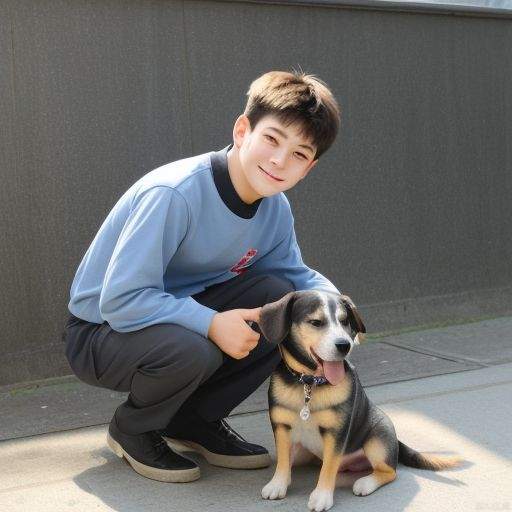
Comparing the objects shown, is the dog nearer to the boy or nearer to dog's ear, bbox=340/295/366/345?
dog's ear, bbox=340/295/366/345

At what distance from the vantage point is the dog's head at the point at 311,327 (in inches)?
103

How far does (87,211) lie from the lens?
4.10 meters

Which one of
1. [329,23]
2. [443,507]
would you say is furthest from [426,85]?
[443,507]

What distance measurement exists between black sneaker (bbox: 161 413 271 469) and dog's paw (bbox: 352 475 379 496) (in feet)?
1.22

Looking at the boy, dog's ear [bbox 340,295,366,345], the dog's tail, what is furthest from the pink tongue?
the dog's tail

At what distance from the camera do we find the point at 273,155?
2830 mm

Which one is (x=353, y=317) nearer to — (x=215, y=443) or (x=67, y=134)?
(x=215, y=443)

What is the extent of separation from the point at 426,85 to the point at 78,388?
97.9 inches

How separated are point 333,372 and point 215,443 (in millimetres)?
634

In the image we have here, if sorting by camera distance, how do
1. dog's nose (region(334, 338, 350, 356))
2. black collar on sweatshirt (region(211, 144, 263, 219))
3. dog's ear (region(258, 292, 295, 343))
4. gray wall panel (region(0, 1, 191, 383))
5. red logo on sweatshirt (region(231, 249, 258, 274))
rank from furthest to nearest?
gray wall panel (region(0, 1, 191, 383)) → red logo on sweatshirt (region(231, 249, 258, 274)) → black collar on sweatshirt (region(211, 144, 263, 219)) → dog's ear (region(258, 292, 295, 343)) → dog's nose (region(334, 338, 350, 356))

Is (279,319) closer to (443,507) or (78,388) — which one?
(443,507)

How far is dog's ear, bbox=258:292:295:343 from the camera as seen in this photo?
8.79 ft

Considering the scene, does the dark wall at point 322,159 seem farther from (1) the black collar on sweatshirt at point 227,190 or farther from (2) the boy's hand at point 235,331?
(2) the boy's hand at point 235,331

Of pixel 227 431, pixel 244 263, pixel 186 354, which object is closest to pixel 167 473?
pixel 227 431
